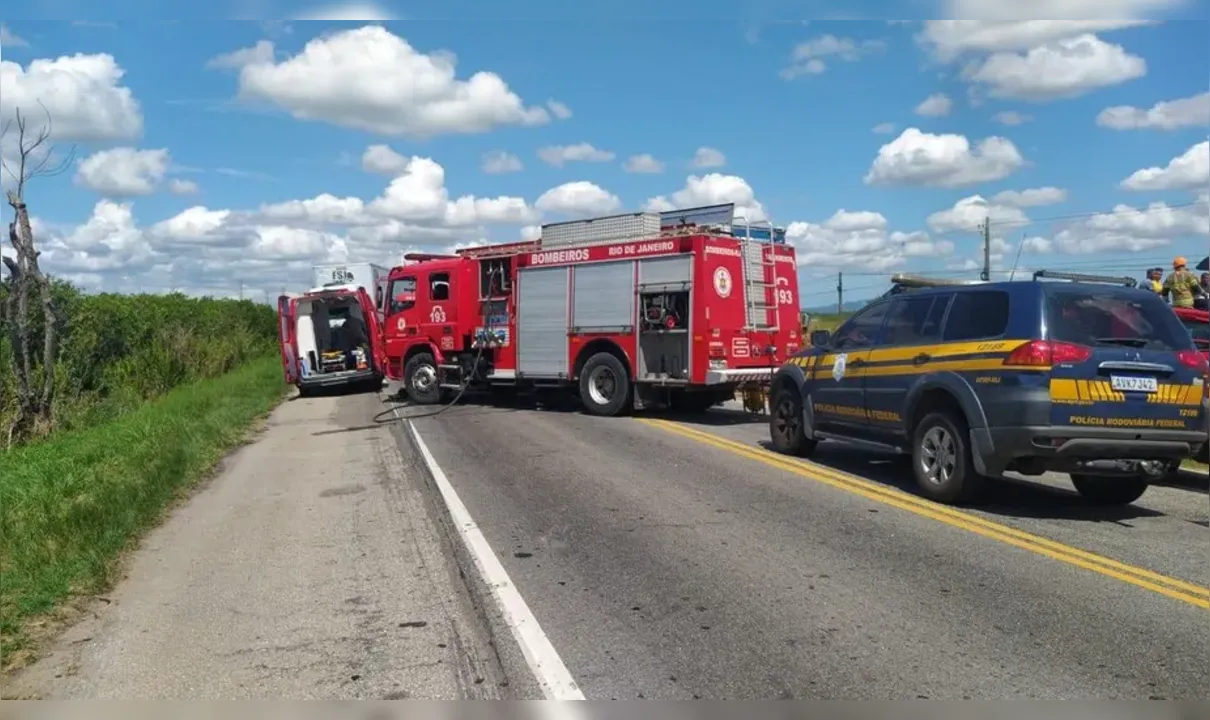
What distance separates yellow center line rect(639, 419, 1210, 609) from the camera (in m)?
6.16

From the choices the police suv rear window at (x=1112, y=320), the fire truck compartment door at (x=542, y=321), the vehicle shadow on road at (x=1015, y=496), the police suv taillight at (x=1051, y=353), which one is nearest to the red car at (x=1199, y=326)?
the police suv rear window at (x=1112, y=320)

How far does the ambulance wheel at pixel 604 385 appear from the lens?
1688 centimetres

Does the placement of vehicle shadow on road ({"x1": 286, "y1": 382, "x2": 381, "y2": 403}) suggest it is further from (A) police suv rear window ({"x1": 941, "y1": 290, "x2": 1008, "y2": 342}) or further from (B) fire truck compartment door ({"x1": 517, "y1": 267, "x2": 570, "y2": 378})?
(A) police suv rear window ({"x1": 941, "y1": 290, "x2": 1008, "y2": 342})

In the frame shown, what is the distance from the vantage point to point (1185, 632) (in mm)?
5312

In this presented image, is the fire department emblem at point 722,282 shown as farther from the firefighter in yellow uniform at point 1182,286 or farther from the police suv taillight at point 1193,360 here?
the police suv taillight at point 1193,360

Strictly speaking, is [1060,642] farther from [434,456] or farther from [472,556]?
[434,456]

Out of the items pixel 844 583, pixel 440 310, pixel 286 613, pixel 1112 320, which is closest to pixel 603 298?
pixel 440 310

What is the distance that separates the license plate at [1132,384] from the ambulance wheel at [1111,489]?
1.01 meters

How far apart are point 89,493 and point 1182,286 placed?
12674mm

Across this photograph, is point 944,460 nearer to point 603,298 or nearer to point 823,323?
point 603,298

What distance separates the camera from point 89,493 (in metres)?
9.60

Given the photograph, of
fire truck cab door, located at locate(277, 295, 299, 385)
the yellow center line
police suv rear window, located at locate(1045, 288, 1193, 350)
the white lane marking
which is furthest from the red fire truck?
police suv rear window, located at locate(1045, 288, 1193, 350)

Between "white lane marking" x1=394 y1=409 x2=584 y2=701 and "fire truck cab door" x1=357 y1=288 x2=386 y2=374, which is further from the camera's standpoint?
"fire truck cab door" x1=357 y1=288 x2=386 y2=374

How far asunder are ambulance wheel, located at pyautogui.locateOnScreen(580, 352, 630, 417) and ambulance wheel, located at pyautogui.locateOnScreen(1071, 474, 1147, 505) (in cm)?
867
